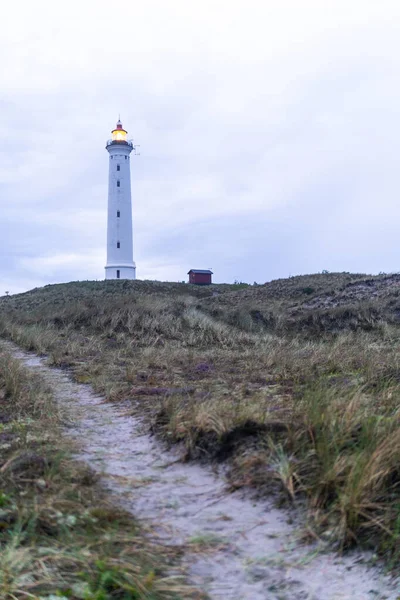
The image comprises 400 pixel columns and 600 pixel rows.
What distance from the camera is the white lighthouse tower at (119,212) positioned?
1994 inches

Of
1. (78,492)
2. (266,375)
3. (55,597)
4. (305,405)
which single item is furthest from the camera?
(266,375)

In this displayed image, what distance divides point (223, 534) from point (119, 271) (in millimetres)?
49807

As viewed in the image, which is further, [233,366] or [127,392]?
[233,366]

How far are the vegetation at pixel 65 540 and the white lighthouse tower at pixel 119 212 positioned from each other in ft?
155

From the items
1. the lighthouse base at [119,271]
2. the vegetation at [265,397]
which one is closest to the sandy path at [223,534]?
the vegetation at [265,397]

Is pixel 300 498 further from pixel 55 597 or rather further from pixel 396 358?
pixel 396 358

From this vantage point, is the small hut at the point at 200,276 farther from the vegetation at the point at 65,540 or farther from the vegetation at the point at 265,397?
the vegetation at the point at 65,540

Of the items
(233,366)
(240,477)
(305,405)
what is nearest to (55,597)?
(240,477)

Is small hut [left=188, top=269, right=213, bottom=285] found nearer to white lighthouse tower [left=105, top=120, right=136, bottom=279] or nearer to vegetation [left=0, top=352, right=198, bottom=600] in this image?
white lighthouse tower [left=105, top=120, right=136, bottom=279]

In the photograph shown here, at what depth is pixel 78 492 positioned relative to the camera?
3463 mm

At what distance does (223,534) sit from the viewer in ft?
10.5

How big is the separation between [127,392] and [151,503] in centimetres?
356

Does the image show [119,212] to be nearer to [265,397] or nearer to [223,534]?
[265,397]

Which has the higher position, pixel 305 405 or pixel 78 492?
pixel 305 405
